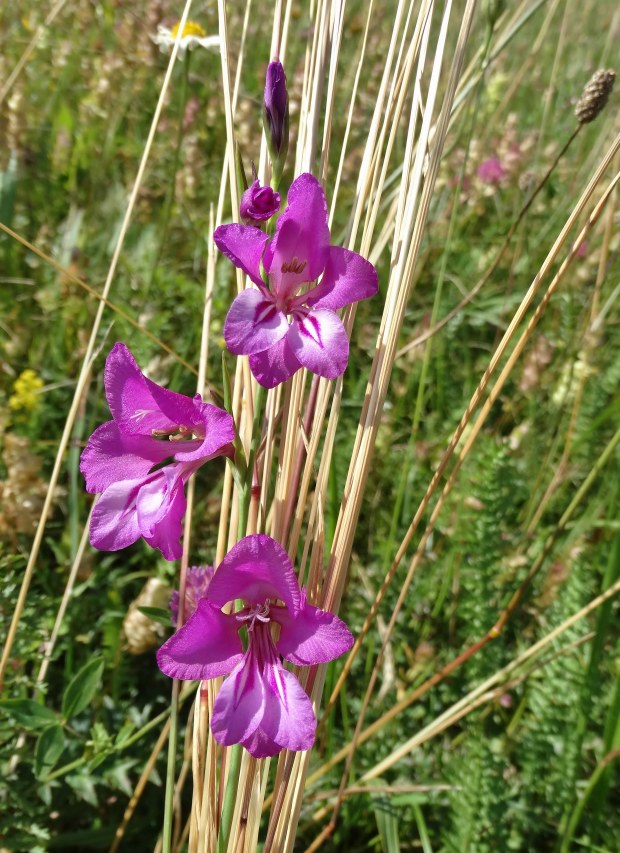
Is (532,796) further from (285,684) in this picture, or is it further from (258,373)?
(258,373)

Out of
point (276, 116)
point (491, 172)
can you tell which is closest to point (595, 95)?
point (276, 116)

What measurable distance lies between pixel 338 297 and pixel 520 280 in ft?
6.16

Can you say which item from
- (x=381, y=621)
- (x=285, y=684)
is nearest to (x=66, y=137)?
(x=381, y=621)

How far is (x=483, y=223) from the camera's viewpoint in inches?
108

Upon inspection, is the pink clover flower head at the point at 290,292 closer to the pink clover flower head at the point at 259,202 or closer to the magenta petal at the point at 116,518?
the pink clover flower head at the point at 259,202

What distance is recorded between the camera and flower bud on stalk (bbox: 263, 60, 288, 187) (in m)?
0.70

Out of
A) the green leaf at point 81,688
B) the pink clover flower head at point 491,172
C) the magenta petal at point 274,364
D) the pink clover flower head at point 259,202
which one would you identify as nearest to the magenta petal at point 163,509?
the magenta petal at point 274,364

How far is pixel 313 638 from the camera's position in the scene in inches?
26.0

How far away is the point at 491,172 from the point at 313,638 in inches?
87.7

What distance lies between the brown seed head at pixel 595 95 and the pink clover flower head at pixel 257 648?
774 millimetres

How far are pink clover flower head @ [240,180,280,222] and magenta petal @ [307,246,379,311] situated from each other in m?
0.06

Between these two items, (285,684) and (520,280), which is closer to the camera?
(285,684)

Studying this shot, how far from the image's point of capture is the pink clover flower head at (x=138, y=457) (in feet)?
2.19

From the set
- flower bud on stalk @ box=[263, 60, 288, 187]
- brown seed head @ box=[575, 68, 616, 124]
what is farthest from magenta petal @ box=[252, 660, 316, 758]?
brown seed head @ box=[575, 68, 616, 124]
